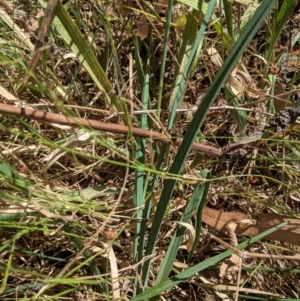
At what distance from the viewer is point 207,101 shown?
0.67m

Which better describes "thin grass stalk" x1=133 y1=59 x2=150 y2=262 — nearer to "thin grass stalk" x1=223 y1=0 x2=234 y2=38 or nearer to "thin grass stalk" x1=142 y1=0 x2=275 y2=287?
"thin grass stalk" x1=142 y1=0 x2=275 y2=287

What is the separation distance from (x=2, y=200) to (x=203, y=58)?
577 millimetres

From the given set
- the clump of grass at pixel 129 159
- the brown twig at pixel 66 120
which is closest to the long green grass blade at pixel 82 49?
the clump of grass at pixel 129 159

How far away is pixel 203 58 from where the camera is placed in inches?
46.8

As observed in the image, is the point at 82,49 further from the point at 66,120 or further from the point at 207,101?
the point at 207,101

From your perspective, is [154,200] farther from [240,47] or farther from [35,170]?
[240,47]

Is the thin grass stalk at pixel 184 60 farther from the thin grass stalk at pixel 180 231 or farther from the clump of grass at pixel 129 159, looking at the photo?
the thin grass stalk at pixel 180 231

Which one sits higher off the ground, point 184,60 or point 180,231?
point 184,60

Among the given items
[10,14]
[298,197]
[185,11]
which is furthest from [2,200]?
[298,197]

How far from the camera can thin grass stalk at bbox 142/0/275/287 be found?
0.59 metres

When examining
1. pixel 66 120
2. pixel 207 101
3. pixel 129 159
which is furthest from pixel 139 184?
pixel 207 101

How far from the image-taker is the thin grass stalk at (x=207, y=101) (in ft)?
1.93

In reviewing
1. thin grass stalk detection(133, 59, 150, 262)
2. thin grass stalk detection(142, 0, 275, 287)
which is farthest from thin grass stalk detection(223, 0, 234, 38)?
thin grass stalk detection(142, 0, 275, 287)

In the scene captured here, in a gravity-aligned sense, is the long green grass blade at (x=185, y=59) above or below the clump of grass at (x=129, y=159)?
above
